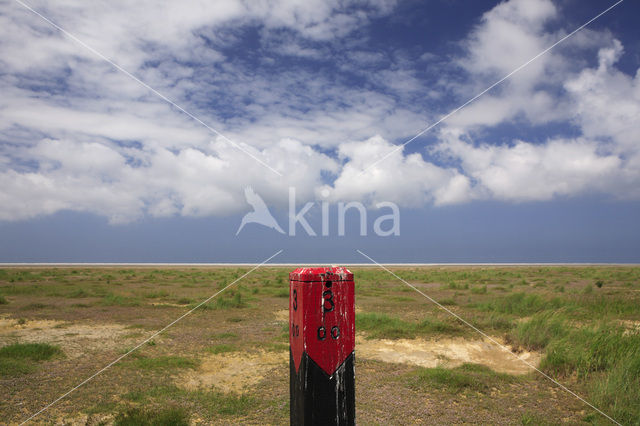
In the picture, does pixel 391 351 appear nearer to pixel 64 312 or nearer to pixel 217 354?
pixel 217 354

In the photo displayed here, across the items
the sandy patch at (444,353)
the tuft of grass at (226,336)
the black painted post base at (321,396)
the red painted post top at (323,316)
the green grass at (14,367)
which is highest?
the red painted post top at (323,316)

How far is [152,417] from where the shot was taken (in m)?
5.64

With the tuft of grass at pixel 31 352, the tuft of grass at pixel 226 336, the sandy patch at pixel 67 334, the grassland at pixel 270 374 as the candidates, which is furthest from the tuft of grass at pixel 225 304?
the tuft of grass at pixel 31 352

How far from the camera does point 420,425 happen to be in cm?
577

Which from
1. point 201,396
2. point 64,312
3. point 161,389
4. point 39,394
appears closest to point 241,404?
point 201,396

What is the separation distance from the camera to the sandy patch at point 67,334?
1047cm

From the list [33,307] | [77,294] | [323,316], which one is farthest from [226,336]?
[77,294]

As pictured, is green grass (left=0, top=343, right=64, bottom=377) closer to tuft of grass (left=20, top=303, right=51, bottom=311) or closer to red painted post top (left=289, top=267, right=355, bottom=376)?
tuft of grass (left=20, top=303, right=51, bottom=311)

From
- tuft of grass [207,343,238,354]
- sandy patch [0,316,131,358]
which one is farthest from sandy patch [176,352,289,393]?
Result: sandy patch [0,316,131,358]

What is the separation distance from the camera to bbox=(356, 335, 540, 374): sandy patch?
355 inches

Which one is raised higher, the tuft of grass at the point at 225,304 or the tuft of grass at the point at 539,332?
the tuft of grass at the point at 539,332

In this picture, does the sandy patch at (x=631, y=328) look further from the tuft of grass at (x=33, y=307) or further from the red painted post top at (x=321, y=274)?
the tuft of grass at (x=33, y=307)

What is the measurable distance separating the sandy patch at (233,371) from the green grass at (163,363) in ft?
1.10

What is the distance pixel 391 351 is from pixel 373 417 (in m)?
4.33
